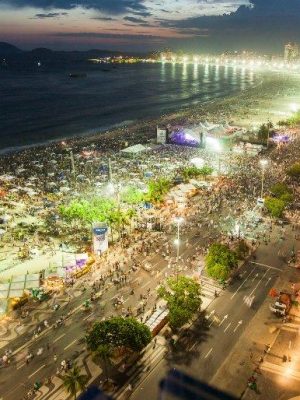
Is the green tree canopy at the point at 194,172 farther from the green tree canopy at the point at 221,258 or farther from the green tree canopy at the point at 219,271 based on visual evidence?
the green tree canopy at the point at 219,271

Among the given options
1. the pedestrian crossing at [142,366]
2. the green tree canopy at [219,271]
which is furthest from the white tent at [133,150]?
the pedestrian crossing at [142,366]

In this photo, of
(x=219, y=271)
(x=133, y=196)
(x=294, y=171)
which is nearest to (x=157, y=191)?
(x=133, y=196)

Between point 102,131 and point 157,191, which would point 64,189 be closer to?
point 157,191

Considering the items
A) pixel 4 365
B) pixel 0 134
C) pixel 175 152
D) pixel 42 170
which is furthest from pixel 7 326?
pixel 0 134

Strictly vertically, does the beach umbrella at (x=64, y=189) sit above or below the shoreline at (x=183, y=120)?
below

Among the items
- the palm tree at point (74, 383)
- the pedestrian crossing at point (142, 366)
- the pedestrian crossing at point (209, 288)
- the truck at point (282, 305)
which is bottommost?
the pedestrian crossing at point (142, 366)

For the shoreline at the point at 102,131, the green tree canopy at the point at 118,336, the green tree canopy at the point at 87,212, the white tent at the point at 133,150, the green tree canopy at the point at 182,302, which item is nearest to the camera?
the green tree canopy at the point at 118,336
